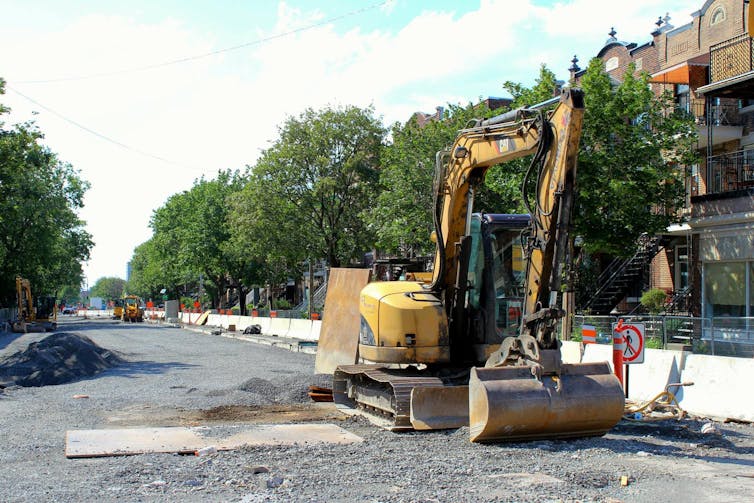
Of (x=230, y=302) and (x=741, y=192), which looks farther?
(x=230, y=302)

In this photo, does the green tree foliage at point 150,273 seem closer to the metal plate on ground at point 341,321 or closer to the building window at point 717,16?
the building window at point 717,16

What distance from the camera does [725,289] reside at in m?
24.4

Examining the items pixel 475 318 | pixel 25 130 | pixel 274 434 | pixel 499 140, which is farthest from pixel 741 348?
pixel 25 130

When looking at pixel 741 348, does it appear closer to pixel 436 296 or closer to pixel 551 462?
pixel 436 296

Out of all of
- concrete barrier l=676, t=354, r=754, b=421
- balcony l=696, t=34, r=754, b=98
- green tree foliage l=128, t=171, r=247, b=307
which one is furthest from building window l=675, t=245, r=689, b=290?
green tree foliage l=128, t=171, r=247, b=307

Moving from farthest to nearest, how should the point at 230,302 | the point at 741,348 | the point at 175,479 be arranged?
the point at 230,302 < the point at 741,348 < the point at 175,479

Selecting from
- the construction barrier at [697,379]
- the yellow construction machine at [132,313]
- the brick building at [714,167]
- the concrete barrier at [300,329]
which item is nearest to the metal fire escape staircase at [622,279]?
the brick building at [714,167]

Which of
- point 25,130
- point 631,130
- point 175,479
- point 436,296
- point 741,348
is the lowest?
point 175,479

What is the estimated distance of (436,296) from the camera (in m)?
11.3

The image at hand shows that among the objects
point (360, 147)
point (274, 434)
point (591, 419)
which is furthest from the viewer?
point (360, 147)

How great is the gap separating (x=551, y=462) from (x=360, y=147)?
97.1ft

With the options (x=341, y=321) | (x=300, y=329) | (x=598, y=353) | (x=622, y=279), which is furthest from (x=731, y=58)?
(x=300, y=329)

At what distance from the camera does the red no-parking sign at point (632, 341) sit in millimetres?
12570

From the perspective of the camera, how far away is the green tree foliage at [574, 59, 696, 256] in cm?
2173
